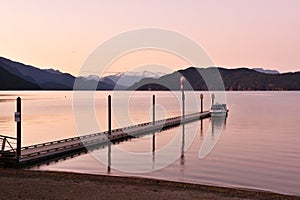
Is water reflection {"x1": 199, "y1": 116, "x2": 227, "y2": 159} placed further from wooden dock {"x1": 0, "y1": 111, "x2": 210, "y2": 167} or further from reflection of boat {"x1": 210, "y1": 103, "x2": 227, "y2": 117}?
reflection of boat {"x1": 210, "y1": 103, "x2": 227, "y2": 117}

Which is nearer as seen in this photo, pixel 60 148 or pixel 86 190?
pixel 86 190

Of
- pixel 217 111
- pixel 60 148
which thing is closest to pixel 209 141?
pixel 60 148

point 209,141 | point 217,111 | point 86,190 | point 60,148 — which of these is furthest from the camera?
point 217,111

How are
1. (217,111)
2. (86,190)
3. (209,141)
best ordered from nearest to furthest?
(86,190) → (209,141) → (217,111)

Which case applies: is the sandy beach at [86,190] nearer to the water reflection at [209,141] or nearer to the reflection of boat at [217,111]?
the water reflection at [209,141]

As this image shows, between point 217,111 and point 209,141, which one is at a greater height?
point 217,111

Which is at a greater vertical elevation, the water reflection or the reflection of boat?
the reflection of boat

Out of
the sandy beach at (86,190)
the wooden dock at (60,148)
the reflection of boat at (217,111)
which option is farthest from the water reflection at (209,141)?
the reflection of boat at (217,111)

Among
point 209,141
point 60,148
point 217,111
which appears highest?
point 217,111

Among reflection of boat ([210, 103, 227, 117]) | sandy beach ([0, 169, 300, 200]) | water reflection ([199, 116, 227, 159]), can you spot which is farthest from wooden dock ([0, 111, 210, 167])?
reflection of boat ([210, 103, 227, 117])

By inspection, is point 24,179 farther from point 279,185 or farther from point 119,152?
point 119,152

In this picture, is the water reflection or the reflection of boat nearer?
the water reflection

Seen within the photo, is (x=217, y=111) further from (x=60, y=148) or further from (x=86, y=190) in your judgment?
(x=86, y=190)

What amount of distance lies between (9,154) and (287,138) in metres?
32.7
